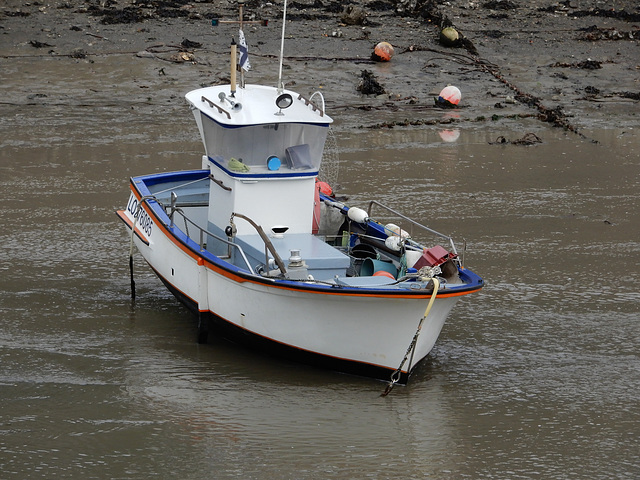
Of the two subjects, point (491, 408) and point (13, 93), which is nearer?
point (491, 408)

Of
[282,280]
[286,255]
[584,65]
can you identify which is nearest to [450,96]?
[584,65]

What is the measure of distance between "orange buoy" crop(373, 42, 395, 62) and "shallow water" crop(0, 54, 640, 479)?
5536mm

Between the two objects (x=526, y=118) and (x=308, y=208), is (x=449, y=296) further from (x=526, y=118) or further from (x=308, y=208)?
(x=526, y=118)

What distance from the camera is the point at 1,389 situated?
714cm

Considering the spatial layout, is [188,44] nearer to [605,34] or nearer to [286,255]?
[605,34]

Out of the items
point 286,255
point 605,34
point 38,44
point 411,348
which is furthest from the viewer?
point 605,34

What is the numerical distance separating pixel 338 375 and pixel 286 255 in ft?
3.55

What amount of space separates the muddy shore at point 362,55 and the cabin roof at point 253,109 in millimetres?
7511

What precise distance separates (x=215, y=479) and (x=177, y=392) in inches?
49.7

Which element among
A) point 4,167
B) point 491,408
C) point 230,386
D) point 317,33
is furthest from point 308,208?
point 317,33

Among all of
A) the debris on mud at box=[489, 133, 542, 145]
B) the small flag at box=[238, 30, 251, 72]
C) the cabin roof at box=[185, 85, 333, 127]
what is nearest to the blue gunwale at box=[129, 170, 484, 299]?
the cabin roof at box=[185, 85, 333, 127]

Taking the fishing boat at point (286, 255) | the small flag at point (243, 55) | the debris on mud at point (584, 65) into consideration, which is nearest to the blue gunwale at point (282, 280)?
the fishing boat at point (286, 255)

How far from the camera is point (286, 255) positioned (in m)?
7.80

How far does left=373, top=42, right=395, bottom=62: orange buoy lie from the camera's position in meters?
18.5
